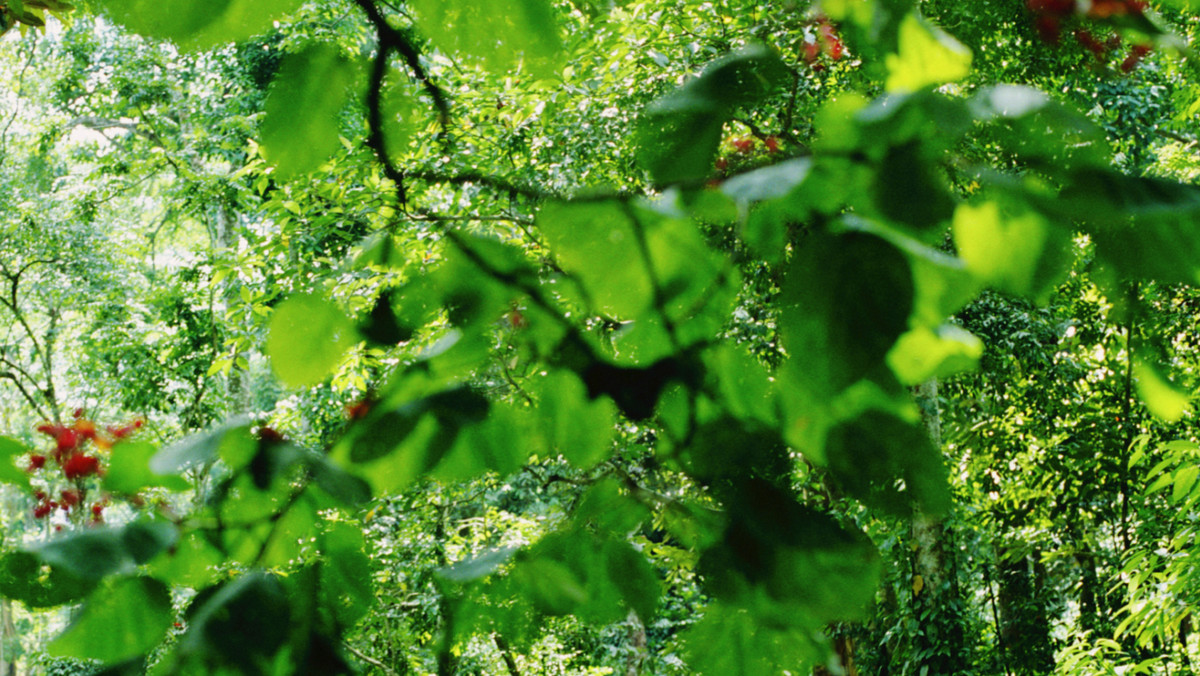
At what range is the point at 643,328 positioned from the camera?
1.10 feet

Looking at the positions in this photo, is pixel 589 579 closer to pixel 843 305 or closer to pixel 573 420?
Answer: pixel 573 420

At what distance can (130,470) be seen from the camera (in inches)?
12.5

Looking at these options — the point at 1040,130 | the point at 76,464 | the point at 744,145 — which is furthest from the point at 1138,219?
the point at 744,145

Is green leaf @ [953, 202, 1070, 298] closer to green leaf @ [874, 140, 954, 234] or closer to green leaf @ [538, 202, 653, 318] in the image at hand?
→ green leaf @ [874, 140, 954, 234]

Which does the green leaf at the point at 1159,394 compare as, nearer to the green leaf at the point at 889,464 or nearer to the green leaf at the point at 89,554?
the green leaf at the point at 889,464

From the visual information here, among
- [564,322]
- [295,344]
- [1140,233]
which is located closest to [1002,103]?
[1140,233]

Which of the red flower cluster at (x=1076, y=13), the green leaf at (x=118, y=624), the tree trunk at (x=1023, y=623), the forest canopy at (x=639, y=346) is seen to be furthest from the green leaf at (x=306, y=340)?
the tree trunk at (x=1023, y=623)

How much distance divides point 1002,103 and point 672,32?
8.02 feet

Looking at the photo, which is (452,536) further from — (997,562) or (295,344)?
(295,344)

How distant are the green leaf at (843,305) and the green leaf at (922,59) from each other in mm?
45

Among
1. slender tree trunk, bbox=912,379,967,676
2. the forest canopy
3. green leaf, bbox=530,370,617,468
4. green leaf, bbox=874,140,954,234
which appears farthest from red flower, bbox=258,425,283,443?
slender tree trunk, bbox=912,379,967,676

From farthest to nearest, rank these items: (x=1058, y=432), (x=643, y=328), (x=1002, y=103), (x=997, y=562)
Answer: (x=997, y=562)
(x=1058, y=432)
(x=643, y=328)
(x=1002, y=103)

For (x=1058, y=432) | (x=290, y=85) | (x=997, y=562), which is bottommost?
(x=290, y=85)

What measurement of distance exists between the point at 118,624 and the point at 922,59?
307 millimetres
